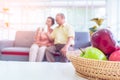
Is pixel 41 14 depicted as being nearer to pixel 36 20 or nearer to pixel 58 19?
pixel 36 20

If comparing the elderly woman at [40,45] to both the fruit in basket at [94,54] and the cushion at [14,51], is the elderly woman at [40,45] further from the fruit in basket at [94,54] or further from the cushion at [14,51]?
the fruit in basket at [94,54]

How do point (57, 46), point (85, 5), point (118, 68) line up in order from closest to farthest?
1. point (118, 68)
2. point (57, 46)
3. point (85, 5)

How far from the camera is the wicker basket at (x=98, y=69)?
1.63ft

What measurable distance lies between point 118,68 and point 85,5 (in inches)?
172

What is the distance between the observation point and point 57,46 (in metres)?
3.53

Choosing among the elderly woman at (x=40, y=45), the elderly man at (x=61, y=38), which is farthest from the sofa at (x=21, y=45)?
the elderly man at (x=61, y=38)

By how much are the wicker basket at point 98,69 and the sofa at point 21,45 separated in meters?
3.18

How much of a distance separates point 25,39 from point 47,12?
3.09 feet

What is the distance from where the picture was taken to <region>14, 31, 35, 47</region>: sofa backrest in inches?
167

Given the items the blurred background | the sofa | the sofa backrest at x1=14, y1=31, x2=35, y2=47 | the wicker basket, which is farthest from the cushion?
the wicker basket

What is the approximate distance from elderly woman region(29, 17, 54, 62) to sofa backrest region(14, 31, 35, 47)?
1.49 feet

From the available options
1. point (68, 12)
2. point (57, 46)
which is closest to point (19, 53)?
point (57, 46)

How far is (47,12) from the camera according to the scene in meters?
4.85

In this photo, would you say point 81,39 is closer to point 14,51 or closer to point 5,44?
point 14,51
